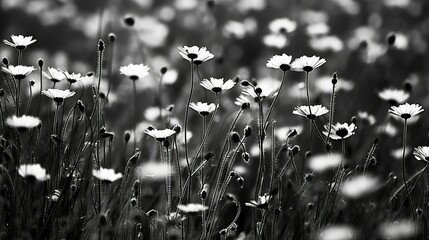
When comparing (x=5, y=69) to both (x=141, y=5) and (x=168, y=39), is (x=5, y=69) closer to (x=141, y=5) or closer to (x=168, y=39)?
(x=168, y=39)

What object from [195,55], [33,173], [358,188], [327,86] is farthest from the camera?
[327,86]

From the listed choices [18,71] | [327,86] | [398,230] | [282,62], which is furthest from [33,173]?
[327,86]

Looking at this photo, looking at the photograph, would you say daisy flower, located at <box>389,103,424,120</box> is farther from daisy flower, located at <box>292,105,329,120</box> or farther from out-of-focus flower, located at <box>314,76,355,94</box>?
out-of-focus flower, located at <box>314,76,355,94</box>

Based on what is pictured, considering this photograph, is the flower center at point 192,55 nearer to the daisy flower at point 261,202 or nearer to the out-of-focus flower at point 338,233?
the daisy flower at point 261,202

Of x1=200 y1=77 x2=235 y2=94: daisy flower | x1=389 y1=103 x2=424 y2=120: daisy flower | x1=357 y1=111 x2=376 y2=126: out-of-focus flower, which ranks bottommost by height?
x1=389 y1=103 x2=424 y2=120: daisy flower

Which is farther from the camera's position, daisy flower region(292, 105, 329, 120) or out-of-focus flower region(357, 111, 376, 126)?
out-of-focus flower region(357, 111, 376, 126)

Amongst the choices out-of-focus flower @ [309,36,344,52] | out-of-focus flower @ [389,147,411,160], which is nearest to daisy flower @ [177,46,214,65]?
out-of-focus flower @ [389,147,411,160]

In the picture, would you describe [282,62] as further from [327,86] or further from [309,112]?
[327,86]

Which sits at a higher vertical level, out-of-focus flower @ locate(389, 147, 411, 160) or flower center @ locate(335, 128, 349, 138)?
flower center @ locate(335, 128, 349, 138)

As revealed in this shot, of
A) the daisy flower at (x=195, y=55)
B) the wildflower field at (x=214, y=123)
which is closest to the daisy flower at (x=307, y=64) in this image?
the wildflower field at (x=214, y=123)
